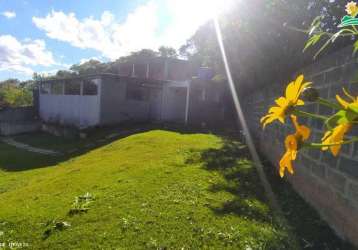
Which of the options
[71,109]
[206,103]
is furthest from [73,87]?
[206,103]

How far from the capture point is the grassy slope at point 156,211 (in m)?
2.71

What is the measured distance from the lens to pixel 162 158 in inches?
240

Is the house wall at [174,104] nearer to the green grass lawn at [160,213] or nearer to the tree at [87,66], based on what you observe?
the green grass lawn at [160,213]

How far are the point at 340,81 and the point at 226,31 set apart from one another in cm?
633

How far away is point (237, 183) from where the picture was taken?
4.33 meters

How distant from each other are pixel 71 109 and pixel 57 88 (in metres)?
2.95

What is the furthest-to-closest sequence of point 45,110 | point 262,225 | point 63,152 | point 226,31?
1. point 45,110
2. point 63,152
3. point 226,31
4. point 262,225

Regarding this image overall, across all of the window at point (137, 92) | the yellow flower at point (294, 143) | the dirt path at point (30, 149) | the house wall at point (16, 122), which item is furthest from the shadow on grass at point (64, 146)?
the yellow flower at point (294, 143)

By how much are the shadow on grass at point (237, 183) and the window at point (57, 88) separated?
1568cm

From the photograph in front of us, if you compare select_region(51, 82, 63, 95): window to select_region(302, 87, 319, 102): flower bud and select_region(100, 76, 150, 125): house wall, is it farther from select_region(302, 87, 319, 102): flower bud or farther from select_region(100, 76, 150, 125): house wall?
select_region(302, 87, 319, 102): flower bud

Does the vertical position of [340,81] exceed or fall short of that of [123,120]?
it exceeds it

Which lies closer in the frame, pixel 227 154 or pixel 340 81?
pixel 340 81

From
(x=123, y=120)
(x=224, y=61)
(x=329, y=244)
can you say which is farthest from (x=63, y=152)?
(x=329, y=244)

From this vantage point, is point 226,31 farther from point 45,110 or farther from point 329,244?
point 45,110
